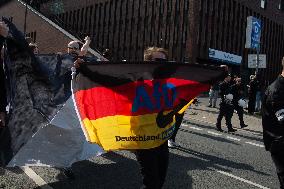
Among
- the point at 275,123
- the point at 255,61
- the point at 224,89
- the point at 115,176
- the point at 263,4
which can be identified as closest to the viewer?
the point at 275,123

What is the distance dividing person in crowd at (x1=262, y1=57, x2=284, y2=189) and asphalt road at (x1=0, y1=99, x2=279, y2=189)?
67.9 inches

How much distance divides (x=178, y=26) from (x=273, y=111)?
1275 inches

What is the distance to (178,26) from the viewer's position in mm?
35906

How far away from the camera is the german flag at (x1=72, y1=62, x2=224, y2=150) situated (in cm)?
396

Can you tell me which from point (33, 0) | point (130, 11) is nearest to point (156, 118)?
point (130, 11)

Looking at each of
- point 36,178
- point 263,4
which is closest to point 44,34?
point 263,4

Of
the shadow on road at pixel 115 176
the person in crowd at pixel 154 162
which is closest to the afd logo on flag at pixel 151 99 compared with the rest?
the person in crowd at pixel 154 162

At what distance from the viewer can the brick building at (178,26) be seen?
117 ft

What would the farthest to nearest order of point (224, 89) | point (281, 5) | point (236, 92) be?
point (281, 5)
point (236, 92)
point (224, 89)

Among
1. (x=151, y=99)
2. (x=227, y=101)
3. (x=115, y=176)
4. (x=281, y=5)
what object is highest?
(x=281, y=5)

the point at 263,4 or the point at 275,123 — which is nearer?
the point at 275,123

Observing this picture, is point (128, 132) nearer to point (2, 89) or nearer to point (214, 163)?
point (2, 89)

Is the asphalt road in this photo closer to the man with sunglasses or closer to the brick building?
the man with sunglasses

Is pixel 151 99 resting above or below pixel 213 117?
above
